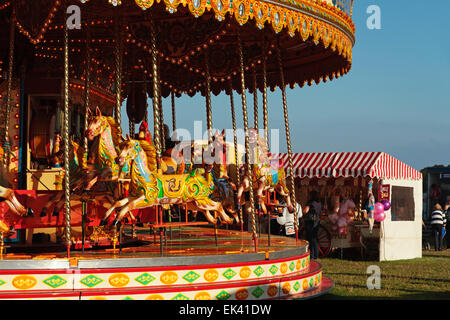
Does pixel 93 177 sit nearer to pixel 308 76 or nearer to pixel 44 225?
pixel 44 225

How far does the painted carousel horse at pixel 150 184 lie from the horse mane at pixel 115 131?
1.50 feet

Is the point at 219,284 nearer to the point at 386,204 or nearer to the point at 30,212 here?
the point at 30,212

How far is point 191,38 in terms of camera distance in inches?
470

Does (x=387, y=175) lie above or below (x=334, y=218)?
above

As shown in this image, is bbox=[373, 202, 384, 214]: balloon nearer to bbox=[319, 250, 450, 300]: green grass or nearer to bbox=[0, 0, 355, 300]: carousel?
bbox=[319, 250, 450, 300]: green grass

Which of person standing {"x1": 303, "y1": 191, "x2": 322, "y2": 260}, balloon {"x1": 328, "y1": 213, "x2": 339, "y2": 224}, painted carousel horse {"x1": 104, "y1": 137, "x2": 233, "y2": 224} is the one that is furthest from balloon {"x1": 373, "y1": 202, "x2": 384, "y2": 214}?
painted carousel horse {"x1": 104, "y1": 137, "x2": 233, "y2": 224}

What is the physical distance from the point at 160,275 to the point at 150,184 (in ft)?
5.32

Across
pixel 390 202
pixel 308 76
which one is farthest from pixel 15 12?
pixel 390 202

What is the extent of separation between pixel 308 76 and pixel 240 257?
6.07 m

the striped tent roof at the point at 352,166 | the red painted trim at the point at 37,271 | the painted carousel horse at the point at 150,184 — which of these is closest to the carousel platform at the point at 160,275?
the red painted trim at the point at 37,271

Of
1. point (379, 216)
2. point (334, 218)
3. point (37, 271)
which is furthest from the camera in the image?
point (334, 218)

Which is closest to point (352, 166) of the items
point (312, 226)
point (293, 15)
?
point (312, 226)

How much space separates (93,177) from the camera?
9.89 m

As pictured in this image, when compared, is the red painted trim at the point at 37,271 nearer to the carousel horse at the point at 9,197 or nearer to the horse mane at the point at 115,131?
the carousel horse at the point at 9,197
